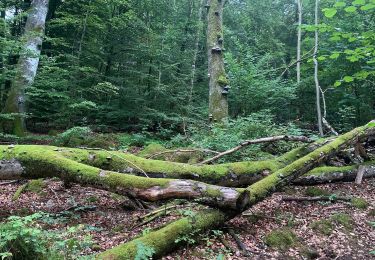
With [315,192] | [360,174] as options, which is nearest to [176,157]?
[315,192]

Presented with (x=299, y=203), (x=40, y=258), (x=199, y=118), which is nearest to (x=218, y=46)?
(x=199, y=118)

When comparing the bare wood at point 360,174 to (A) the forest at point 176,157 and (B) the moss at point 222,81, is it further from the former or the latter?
(B) the moss at point 222,81

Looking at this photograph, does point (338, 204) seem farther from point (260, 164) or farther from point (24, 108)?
point (24, 108)

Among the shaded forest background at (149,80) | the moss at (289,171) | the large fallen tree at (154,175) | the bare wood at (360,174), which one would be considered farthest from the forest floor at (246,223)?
the shaded forest background at (149,80)

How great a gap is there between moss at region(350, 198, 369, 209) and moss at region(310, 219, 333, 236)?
3.96 feet

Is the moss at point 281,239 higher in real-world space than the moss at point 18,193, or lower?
lower

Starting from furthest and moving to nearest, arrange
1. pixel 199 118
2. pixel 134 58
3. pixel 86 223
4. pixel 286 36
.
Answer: pixel 286 36
pixel 134 58
pixel 199 118
pixel 86 223

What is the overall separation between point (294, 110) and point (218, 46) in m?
7.94

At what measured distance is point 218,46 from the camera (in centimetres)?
1181

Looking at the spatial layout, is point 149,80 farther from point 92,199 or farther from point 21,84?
point 92,199

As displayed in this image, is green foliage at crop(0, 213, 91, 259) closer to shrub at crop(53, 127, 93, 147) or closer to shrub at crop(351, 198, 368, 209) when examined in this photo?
shrub at crop(351, 198, 368, 209)

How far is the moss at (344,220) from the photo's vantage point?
595cm

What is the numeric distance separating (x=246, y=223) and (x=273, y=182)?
3.11ft

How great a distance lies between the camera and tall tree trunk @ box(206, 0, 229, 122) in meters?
11.4
